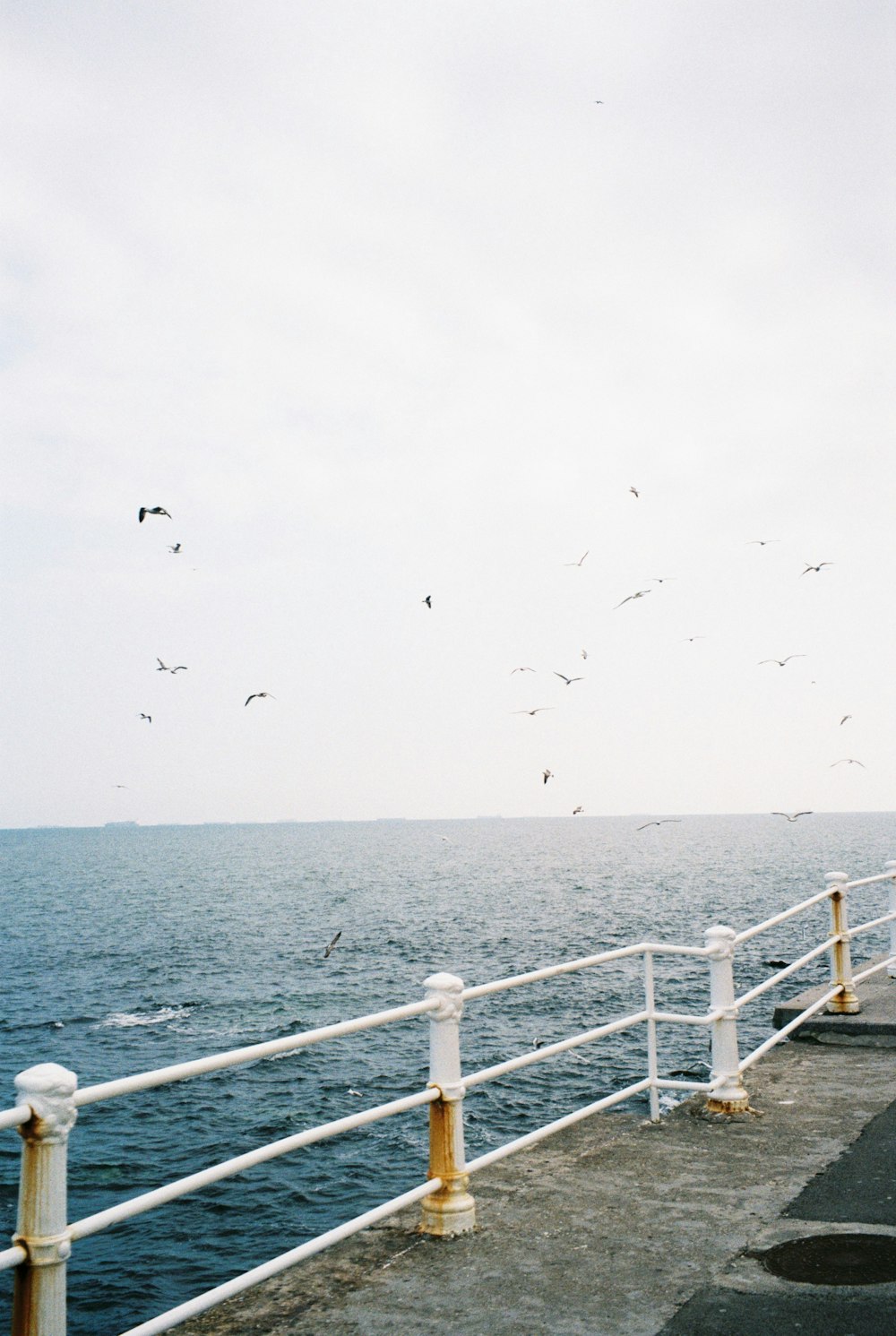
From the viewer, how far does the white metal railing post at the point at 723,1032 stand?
7.64 meters

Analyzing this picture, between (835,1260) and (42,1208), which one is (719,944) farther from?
(42,1208)

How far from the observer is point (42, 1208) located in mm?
3588

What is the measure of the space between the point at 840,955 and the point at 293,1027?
1003 inches

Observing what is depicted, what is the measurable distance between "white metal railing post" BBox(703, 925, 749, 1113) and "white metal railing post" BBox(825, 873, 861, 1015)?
2.80 meters

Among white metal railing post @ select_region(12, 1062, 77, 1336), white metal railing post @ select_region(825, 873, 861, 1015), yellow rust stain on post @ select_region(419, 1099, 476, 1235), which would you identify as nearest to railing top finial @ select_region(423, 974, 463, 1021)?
yellow rust stain on post @ select_region(419, 1099, 476, 1235)

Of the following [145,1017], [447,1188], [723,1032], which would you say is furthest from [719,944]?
[145,1017]

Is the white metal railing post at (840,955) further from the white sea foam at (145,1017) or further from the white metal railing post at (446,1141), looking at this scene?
the white sea foam at (145,1017)

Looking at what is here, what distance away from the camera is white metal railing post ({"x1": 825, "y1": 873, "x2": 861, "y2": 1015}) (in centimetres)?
1012

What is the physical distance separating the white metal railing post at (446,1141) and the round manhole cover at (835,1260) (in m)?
1.52

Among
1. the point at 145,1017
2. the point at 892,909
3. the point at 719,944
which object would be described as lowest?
the point at 145,1017

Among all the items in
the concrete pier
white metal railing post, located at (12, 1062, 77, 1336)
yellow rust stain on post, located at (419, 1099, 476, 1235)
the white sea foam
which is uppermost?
white metal railing post, located at (12, 1062, 77, 1336)

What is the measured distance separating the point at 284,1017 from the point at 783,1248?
103 feet

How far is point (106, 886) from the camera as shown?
114625 millimetres

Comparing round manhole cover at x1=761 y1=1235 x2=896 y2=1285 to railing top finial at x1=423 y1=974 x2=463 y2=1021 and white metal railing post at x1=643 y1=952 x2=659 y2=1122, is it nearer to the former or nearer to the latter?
railing top finial at x1=423 y1=974 x2=463 y2=1021
